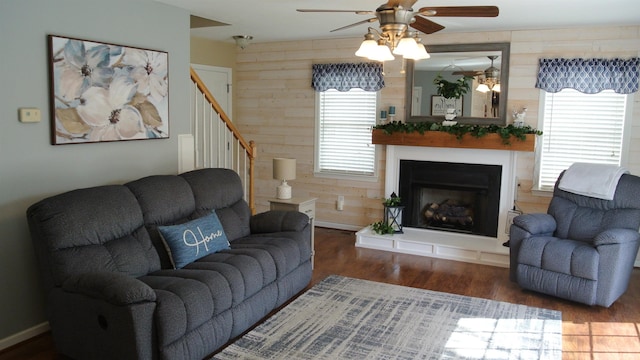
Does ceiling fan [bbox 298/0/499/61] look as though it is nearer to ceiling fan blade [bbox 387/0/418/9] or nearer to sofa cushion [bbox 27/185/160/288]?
ceiling fan blade [bbox 387/0/418/9]

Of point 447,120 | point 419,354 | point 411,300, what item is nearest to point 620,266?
point 411,300

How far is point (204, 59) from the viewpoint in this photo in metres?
6.84

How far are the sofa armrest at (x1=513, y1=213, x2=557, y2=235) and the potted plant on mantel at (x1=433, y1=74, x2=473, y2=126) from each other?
1625 mm

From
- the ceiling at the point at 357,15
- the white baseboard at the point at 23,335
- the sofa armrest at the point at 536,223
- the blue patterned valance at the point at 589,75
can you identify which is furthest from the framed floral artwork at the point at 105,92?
the blue patterned valance at the point at 589,75

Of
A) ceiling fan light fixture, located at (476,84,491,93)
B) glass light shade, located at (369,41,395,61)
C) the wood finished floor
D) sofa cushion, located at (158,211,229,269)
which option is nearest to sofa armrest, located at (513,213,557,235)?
the wood finished floor

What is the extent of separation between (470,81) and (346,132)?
169 cm

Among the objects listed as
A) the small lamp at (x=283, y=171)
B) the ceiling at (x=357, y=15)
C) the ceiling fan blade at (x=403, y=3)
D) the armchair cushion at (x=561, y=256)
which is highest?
the ceiling at (x=357, y=15)

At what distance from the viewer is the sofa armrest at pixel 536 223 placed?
4.61 m

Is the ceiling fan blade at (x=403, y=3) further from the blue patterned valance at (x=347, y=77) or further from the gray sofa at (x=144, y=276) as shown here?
the blue patterned valance at (x=347, y=77)

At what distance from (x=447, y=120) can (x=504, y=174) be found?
2.87ft

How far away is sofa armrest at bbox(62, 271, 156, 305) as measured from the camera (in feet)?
9.17

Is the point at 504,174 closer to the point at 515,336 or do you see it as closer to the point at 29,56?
the point at 515,336

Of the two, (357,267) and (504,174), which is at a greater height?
(504,174)

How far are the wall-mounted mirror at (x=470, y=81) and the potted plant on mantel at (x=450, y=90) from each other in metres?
0.04
